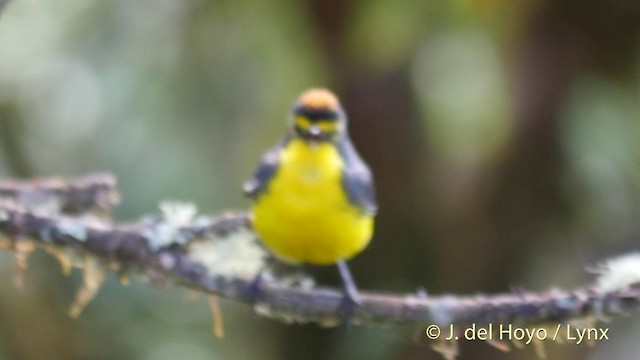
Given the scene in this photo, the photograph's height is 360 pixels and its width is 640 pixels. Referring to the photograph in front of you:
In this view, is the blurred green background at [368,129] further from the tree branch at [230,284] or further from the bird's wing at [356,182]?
the tree branch at [230,284]

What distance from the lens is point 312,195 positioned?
212cm

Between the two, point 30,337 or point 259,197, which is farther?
point 30,337

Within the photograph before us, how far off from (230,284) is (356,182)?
1.35ft

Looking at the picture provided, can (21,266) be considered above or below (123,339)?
above

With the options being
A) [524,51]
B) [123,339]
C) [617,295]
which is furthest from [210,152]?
[617,295]

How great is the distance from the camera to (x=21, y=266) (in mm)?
2027

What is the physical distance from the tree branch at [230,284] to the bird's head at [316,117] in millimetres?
277

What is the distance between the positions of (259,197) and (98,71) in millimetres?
2322

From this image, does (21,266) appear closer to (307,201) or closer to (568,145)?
(307,201)

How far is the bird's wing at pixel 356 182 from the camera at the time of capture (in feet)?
7.06

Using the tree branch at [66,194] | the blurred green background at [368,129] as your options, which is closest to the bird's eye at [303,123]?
the tree branch at [66,194]

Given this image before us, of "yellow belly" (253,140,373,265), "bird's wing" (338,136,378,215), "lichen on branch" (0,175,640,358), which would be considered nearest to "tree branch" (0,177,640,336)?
"lichen on branch" (0,175,640,358)

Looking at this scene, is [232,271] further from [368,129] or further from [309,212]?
[368,129]

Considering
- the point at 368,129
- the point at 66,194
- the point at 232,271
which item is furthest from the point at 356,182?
the point at 368,129
